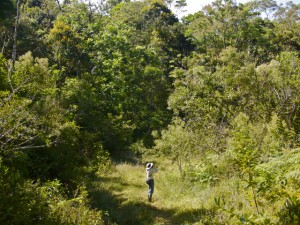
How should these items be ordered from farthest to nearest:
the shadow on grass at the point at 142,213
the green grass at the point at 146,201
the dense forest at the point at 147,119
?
the green grass at the point at 146,201 → the shadow on grass at the point at 142,213 → the dense forest at the point at 147,119

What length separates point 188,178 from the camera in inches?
493

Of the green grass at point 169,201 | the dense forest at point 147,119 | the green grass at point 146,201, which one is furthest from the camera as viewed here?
the green grass at point 146,201

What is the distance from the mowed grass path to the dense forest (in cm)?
7

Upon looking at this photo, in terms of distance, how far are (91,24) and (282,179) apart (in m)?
23.3

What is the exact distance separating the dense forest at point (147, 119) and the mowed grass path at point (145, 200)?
65 millimetres

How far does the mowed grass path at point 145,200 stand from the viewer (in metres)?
9.34

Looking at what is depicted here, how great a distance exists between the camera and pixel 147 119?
80.5 ft

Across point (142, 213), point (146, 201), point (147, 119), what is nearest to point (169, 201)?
point (146, 201)

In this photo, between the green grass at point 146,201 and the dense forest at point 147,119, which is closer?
the dense forest at point 147,119

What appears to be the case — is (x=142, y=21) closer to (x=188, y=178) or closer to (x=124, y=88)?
(x=124, y=88)

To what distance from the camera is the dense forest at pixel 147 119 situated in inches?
216

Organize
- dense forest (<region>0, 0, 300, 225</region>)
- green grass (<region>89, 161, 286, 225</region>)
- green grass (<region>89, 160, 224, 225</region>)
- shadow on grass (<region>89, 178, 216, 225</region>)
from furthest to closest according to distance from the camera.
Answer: green grass (<region>89, 160, 224, 225</region>), shadow on grass (<region>89, 178, 216, 225</region>), green grass (<region>89, 161, 286, 225</region>), dense forest (<region>0, 0, 300, 225</region>)

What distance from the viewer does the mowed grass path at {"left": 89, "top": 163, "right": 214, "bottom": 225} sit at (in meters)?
9.34

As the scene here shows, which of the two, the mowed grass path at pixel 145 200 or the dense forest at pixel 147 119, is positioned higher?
the dense forest at pixel 147 119
